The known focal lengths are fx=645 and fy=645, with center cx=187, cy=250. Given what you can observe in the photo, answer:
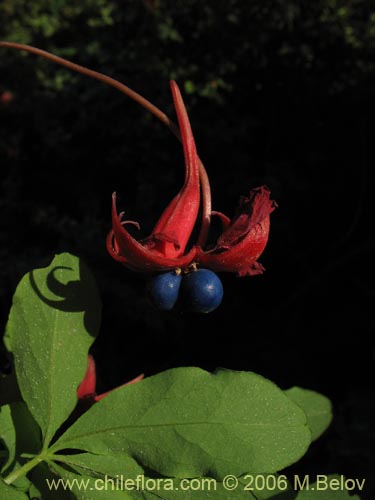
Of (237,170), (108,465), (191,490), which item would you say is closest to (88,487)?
(108,465)

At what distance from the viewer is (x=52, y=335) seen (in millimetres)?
913

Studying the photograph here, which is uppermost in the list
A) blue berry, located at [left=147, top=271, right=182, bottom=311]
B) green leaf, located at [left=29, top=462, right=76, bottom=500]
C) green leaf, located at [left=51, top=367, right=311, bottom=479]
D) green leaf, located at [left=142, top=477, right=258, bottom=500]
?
blue berry, located at [left=147, top=271, right=182, bottom=311]

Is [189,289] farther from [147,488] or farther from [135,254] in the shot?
[147,488]

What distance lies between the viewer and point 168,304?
964mm

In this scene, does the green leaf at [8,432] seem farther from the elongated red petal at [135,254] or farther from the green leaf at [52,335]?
the elongated red petal at [135,254]

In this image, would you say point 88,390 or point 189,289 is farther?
point 88,390

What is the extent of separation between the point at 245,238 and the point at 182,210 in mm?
116

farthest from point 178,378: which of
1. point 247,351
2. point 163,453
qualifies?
point 247,351

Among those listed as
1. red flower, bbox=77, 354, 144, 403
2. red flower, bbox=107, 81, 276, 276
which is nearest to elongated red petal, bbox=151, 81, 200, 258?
red flower, bbox=107, 81, 276, 276

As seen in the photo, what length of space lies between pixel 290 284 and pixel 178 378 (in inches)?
56.8

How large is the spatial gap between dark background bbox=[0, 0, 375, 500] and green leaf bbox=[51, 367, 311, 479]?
1.17 metres

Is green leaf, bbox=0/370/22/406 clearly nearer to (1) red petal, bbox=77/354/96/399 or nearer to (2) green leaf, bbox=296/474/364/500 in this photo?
(1) red petal, bbox=77/354/96/399

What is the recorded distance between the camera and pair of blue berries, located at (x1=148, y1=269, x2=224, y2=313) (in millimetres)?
938

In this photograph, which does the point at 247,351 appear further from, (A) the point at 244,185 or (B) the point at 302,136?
(B) the point at 302,136
